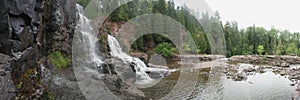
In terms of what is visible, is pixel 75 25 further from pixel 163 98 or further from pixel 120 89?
pixel 163 98

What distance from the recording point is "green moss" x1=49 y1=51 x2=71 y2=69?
51.9 ft

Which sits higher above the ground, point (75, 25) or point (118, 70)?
point (75, 25)

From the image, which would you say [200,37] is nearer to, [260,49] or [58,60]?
[260,49]

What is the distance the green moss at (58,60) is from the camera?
51.9ft

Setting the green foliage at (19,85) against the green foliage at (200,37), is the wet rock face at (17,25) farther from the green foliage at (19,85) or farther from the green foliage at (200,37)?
the green foliage at (200,37)

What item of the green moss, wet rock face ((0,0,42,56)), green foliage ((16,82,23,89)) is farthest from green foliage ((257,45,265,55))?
green foliage ((16,82,23,89))

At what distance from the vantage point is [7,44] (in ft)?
30.5

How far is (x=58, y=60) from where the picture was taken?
639 inches

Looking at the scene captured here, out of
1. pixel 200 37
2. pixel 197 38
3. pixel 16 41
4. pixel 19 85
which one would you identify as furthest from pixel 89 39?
pixel 200 37

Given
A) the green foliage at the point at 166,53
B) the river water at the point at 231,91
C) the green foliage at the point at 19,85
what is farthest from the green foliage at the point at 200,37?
the green foliage at the point at 19,85

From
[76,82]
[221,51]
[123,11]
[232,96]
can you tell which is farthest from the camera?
[221,51]

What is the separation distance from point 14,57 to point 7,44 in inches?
21.4

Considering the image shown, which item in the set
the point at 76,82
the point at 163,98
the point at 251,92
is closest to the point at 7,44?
the point at 76,82

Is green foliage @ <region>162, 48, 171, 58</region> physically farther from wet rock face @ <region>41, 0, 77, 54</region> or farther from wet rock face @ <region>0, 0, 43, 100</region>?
wet rock face @ <region>0, 0, 43, 100</region>
